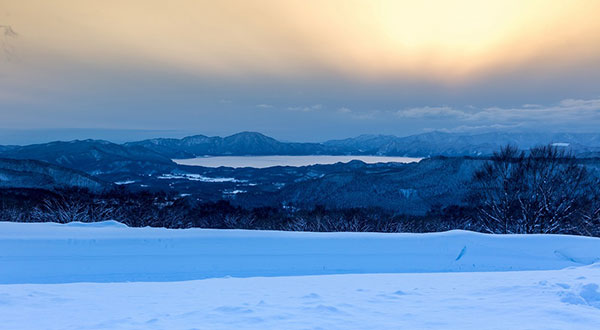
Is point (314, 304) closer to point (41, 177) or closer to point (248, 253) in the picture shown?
point (248, 253)

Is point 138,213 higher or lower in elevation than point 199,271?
lower

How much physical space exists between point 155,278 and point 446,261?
833cm


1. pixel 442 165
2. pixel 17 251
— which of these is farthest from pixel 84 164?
pixel 17 251

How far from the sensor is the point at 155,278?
792cm

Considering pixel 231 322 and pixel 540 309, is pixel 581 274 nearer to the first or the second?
pixel 540 309

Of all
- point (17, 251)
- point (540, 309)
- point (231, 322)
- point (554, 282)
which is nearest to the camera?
point (231, 322)

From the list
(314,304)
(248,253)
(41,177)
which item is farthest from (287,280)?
(41,177)

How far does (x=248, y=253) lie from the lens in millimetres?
9203

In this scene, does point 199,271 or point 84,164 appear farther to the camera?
point 84,164

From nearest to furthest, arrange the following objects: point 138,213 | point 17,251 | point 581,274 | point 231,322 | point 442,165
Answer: point 231,322 → point 581,274 → point 17,251 → point 138,213 → point 442,165

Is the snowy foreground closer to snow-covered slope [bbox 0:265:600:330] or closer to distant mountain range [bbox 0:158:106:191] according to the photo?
snow-covered slope [bbox 0:265:600:330]

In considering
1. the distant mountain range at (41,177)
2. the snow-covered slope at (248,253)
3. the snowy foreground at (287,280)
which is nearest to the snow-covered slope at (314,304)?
the snowy foreground at (287,280)

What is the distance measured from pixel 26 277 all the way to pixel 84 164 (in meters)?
230

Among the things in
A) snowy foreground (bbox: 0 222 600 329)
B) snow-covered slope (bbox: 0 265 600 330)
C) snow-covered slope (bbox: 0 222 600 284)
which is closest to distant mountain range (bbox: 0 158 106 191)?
snow-covered slope (bbox: 0 222 600 284)
